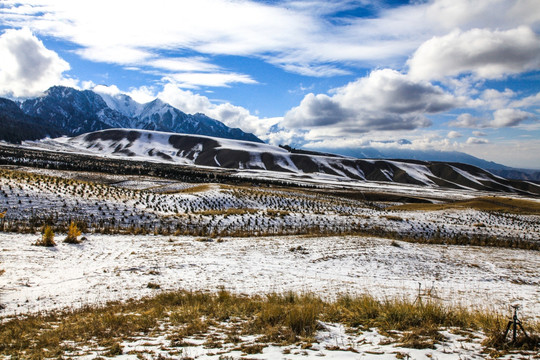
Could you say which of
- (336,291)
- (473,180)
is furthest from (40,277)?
(473,180)

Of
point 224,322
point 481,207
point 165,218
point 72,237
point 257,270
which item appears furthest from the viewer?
point 481,207

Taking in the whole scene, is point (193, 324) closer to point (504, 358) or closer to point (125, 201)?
point (504, 358)

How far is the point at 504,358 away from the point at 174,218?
2611 cm

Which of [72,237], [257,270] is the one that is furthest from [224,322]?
[72,237]

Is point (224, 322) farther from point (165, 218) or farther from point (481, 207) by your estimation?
point (481, 207)

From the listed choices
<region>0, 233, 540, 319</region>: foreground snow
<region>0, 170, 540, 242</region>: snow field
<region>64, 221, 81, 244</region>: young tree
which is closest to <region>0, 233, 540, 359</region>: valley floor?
<region>0, 233, 540, 319</region>: foreground snow

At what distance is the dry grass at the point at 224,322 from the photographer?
6109mm

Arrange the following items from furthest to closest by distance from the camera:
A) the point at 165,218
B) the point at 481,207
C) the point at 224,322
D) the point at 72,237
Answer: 1. the point at 481,207
2. the point at 165,218
3. the point at 72,237
4. the point at 224,322

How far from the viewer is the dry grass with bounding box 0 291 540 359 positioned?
20.0 ft

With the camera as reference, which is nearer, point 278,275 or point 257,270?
point 278,275


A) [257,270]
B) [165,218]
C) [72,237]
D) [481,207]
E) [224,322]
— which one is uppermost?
[224,322]

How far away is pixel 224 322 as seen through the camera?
7.53m

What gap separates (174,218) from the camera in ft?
92.1

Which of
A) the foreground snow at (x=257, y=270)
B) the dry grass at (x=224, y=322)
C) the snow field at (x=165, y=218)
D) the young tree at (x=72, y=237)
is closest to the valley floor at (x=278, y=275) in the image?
the foreground snow at (x=257, y=270)
